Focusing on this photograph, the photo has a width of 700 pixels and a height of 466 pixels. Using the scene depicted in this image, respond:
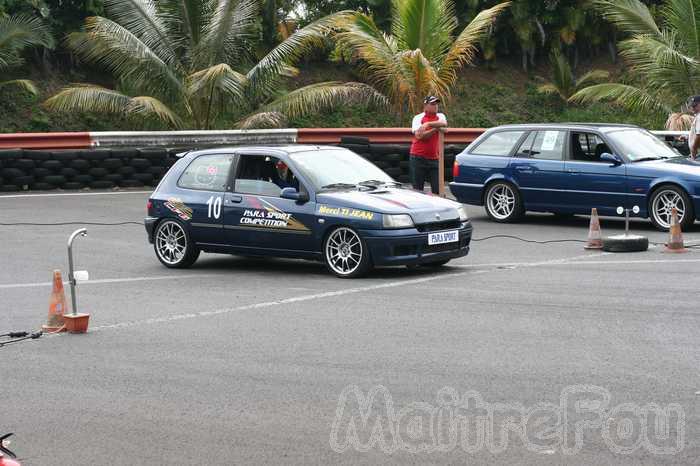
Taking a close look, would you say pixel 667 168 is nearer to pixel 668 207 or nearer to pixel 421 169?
pixel 668 207

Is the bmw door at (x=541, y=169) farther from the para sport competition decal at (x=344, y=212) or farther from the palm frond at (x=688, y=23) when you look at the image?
the palm frond at (x=688, y=23)

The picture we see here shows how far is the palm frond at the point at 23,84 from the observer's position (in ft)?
94.5

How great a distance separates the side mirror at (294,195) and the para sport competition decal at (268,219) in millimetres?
183

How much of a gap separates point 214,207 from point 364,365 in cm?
580

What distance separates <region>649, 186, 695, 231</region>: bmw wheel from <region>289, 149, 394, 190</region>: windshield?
4.61 metres

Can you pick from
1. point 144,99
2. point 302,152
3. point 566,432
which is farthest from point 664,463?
point 144,99

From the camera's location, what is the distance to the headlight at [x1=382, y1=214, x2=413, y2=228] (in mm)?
12766

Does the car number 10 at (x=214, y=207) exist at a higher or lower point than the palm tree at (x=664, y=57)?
lower

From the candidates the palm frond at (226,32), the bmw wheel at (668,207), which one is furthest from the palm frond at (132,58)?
the bmw wheel at (668,207)

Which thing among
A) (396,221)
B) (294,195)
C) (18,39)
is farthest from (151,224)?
(18,39)

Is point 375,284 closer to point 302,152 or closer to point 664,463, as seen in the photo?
point 302,152

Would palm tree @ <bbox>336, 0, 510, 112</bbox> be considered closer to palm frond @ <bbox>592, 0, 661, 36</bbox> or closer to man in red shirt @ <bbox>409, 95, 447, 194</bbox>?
palm frond @ <bbox>592, 0, 661, 36</bbox>

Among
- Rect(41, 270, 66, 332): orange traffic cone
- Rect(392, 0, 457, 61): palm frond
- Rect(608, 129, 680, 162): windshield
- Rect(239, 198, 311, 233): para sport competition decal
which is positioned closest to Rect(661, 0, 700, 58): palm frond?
Rect(392, 0, 457, 61): palm frond

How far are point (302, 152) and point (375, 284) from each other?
2.19 meters
